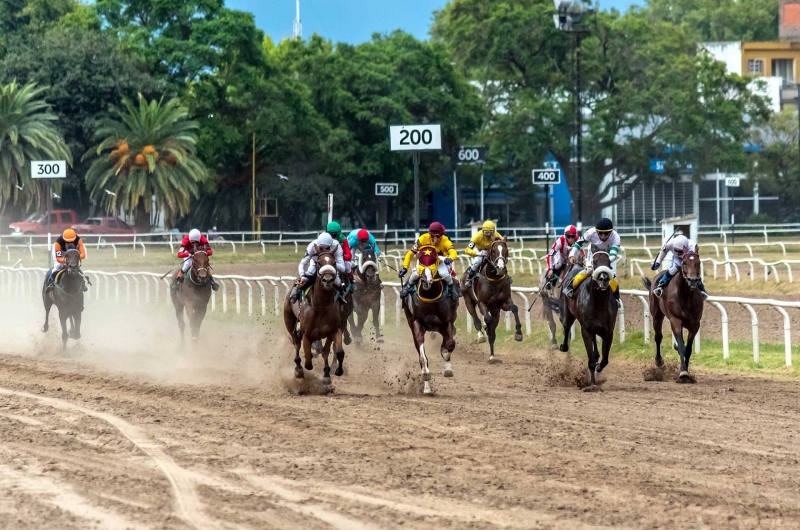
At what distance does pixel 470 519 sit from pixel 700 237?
45.4 metres

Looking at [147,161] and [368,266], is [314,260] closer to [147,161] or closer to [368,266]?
[368,266]

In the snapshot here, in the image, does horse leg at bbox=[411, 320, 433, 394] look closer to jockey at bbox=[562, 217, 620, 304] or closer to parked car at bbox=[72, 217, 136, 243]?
jockey at bbox=[562, 217, 620, 304]

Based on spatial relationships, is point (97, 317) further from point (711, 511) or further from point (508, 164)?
point (508, 164)

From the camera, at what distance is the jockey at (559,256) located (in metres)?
18.0

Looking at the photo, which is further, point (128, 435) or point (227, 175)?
point (227, 175)

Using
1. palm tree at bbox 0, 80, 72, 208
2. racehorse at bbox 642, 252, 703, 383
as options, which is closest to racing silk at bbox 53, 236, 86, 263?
racehorse at bbox 642, 252, 703, 383

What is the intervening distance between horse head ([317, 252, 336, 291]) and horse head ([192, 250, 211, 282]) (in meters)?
5.98

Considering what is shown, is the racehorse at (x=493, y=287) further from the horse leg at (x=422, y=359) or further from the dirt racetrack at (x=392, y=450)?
the horse leg at (x=422, y=359)

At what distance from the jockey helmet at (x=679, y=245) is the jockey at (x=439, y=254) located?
2.61m

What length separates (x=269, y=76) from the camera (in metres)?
56.4

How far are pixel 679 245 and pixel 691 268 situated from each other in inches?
17.9

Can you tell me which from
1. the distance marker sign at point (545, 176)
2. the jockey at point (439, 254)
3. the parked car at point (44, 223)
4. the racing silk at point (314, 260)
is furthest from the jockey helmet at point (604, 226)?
the parked car at point (44, 223)

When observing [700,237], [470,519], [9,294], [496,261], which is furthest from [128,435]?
[700,237]

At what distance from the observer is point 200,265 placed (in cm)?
1878
